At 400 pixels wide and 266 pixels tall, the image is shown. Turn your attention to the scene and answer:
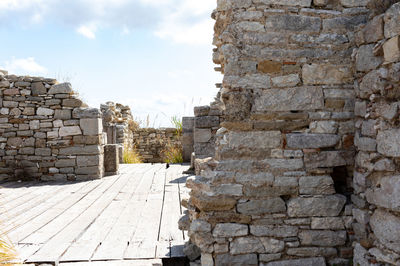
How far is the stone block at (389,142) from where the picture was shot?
8.24 ft

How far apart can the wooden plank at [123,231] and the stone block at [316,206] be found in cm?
174

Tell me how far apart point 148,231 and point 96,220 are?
93cm

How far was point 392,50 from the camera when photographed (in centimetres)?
259

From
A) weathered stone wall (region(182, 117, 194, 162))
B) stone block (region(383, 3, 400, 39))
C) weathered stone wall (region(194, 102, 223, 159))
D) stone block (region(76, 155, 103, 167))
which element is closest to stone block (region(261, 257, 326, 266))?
stone block (region(383, 3, 400, 39))

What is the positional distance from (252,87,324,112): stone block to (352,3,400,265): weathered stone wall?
36 centimetres

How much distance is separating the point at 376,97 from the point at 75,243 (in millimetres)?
3322

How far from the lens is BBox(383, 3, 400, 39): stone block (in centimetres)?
254

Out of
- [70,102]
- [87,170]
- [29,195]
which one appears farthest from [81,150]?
[29,195]

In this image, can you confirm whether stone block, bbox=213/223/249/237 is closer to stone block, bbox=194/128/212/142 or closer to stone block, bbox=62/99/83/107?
stone block, bbox=194/128/212/142

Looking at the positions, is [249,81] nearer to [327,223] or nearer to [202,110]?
[327,223]

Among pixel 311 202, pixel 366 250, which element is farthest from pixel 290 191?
pixel 366 250

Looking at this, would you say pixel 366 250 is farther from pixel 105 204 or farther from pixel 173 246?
pixel 105 204

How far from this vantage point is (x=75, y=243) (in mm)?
3775

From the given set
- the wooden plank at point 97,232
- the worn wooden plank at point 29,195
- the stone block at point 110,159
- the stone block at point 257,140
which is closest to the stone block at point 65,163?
the worn wooden plank at point 29,195
